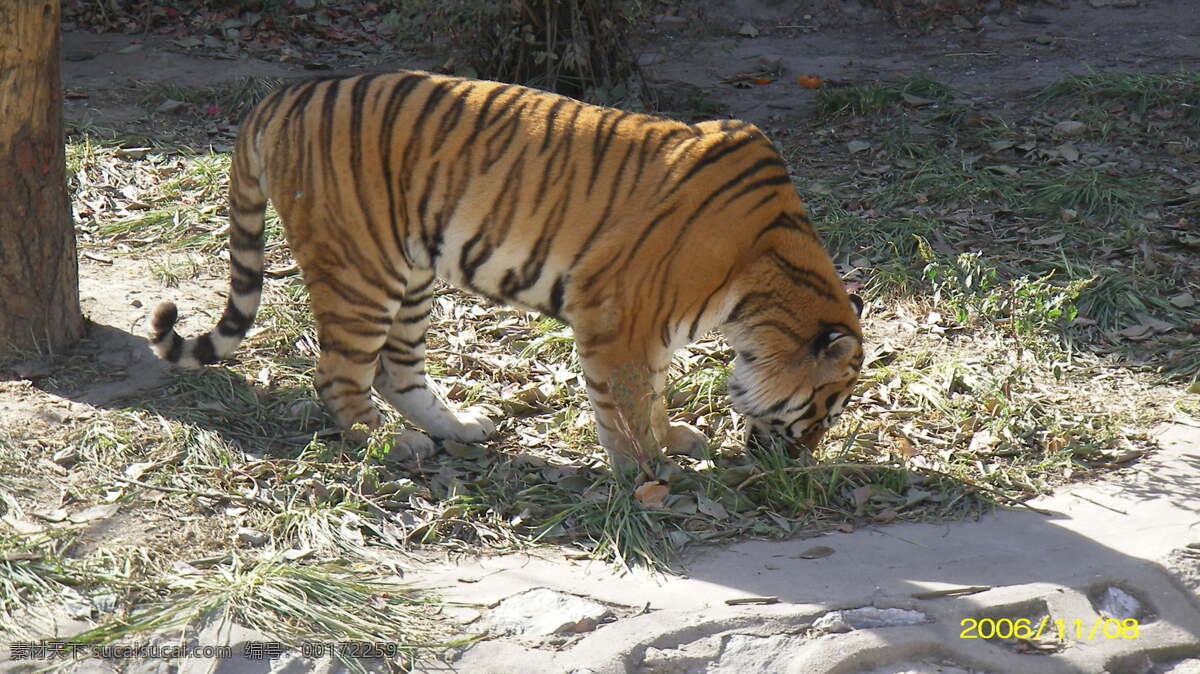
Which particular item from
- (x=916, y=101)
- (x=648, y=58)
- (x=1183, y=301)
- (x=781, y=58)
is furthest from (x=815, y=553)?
(x=781, y=58)

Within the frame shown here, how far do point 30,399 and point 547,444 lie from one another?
1919 mm

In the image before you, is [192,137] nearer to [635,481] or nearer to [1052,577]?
[635,481]

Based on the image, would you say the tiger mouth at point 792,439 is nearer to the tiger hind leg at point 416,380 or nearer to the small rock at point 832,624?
the small rock at point 832,624

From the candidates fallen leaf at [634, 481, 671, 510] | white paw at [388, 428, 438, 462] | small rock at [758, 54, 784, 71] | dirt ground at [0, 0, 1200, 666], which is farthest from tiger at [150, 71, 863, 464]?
small rock at [758, 54, 784, 71]

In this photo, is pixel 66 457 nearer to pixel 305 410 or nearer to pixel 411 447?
pixel 305 410

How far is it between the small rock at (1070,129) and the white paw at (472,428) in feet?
13.8

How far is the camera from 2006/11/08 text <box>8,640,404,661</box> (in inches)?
122

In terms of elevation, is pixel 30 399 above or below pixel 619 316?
below

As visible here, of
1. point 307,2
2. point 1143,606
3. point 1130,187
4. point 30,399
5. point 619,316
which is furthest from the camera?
point 307,2

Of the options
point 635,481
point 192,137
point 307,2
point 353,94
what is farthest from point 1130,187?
point 307,2

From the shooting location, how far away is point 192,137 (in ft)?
23.2

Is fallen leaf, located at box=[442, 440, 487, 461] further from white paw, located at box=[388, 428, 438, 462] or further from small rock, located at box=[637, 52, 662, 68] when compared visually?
small rock, located at box=[637, 52, 662, 68]

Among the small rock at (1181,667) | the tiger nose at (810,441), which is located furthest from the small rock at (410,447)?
the small rock at (1181,667)

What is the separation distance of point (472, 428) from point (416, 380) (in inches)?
11.7
